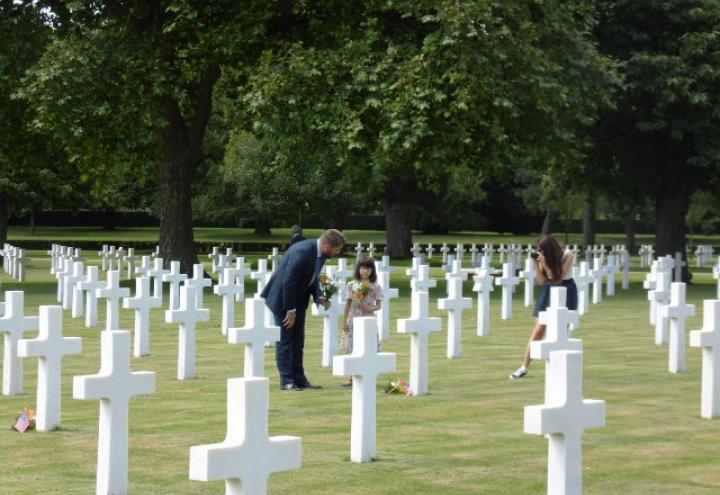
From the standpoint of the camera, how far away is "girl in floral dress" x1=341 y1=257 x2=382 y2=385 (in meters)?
14.0

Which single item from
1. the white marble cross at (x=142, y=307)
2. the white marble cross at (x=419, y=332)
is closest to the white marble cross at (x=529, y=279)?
the white marble cross at (x=142, y=307)

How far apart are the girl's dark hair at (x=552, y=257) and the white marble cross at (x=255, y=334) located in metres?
3.92

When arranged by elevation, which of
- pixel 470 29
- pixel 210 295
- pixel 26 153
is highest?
pixel 470 29

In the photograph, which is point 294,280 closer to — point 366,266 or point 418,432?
point 366,266

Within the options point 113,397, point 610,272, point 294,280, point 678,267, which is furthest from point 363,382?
point 678,267

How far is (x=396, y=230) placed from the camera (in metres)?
52.2

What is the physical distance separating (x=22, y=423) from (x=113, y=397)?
2450mm

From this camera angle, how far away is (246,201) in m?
67.1

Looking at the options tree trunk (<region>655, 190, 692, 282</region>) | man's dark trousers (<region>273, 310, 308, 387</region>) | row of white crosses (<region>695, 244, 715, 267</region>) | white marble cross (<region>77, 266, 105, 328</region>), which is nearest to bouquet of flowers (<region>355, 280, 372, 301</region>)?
man's dark trousers (<region>273, 310, 308, 387</region>)

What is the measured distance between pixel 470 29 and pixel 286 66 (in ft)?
13.0

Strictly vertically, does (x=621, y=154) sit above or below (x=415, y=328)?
above

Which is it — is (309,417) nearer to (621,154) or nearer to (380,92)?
(380,92)

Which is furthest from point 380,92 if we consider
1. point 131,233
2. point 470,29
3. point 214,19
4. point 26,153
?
point 131,233

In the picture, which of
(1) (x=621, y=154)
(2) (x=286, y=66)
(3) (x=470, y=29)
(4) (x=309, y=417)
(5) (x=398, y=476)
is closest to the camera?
(5) (x=398, y=476)
